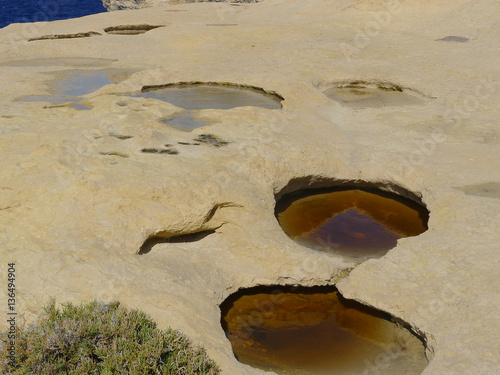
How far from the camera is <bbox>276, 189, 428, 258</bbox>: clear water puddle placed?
9953mm

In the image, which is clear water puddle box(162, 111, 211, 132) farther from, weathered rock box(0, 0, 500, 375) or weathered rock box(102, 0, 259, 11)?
weathered rock box(102, 0, 259, 11)

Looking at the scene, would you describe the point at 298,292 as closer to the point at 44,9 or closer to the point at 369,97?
the point at 369,97

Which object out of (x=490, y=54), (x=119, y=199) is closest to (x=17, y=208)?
Answer: (x=119, y=199)

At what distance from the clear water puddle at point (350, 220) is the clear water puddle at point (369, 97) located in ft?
17.7

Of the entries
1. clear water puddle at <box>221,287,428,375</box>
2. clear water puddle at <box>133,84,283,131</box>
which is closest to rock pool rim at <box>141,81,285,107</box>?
clear water puddle at <box>133,84,283,131</box>

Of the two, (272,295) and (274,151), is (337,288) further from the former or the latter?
(274,151)

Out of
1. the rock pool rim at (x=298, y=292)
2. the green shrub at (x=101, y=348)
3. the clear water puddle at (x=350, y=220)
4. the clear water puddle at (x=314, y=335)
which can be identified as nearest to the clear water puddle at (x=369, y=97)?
the clear water puddle at (x=350, y=220)

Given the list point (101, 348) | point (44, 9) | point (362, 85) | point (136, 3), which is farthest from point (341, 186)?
point (44, 9)

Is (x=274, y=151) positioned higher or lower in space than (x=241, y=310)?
higher

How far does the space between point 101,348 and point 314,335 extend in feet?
10.8

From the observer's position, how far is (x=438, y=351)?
6625 millimetres

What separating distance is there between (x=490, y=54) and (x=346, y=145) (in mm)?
10721

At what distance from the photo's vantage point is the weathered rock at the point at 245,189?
7.27 m

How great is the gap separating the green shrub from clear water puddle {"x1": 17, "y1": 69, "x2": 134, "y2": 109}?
9653 millimetres
